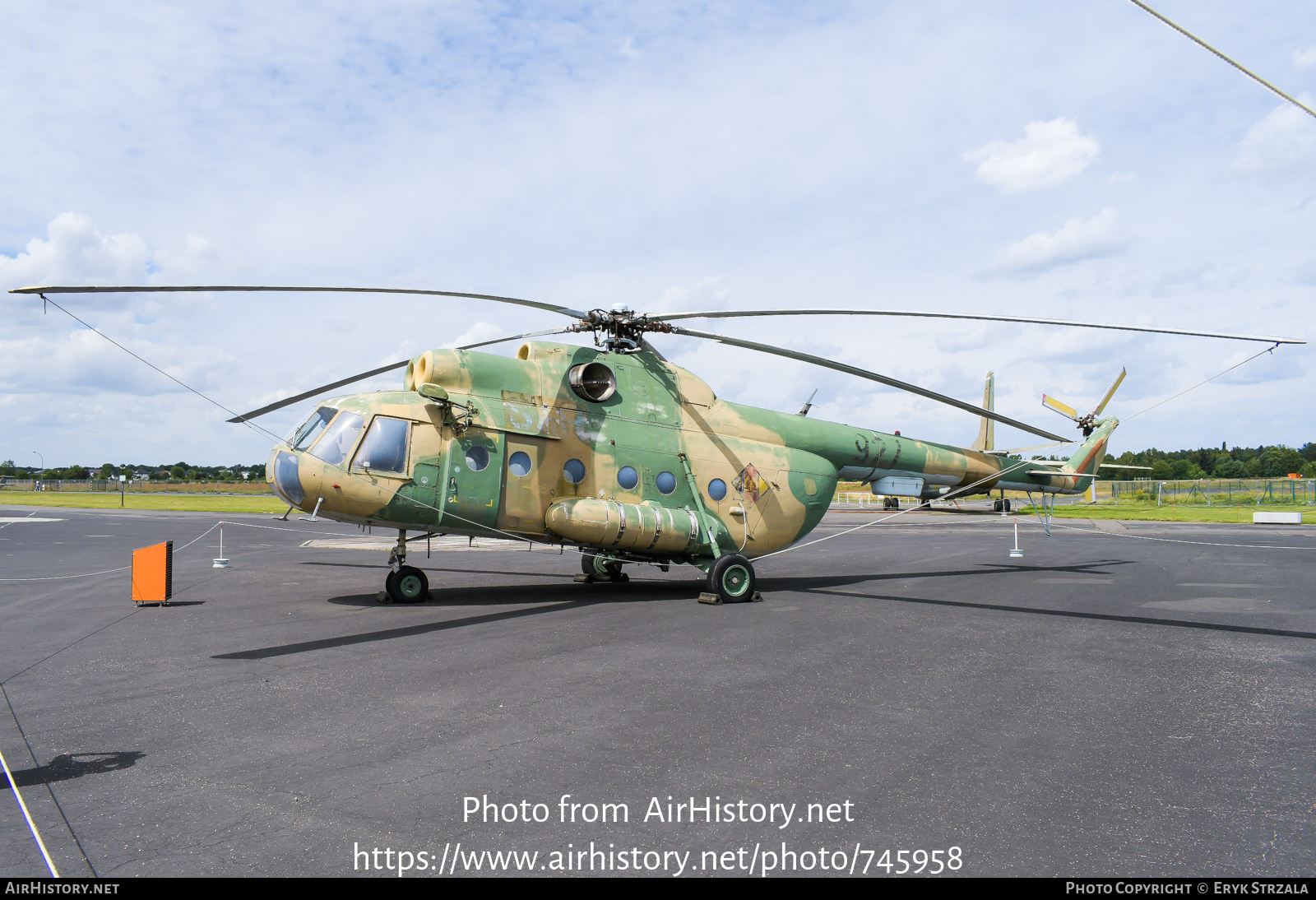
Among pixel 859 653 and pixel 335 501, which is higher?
pixel 335 501

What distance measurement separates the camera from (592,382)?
14.0m

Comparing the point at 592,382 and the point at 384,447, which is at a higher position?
the point at 592,382

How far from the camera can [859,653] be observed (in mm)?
9273

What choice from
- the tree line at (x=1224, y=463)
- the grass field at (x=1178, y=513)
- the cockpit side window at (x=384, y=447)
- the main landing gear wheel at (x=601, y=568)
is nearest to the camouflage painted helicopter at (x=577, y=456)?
the cockpit side window at (x=384, y=447)

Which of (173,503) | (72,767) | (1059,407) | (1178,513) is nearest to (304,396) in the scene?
(72,767)

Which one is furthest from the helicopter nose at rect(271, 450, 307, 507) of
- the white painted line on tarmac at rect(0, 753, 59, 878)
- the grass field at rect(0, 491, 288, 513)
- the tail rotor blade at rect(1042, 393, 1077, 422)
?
the grass field at rect(0, 491, 288, 513)

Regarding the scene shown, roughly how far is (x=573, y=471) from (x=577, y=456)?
0.96ft

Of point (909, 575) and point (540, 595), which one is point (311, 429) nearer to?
point (540, 595)

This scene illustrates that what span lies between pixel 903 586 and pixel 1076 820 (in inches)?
460

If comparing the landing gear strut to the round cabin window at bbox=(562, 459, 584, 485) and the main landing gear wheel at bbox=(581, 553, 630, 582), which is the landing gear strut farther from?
the main landing gear wheel at bbox=(581, 553, 630, 582)

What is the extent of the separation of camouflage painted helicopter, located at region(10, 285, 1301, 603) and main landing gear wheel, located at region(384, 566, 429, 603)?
2cm

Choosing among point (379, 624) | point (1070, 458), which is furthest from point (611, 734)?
point (1070, 458)

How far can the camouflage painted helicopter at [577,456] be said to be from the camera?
40.0 ft
